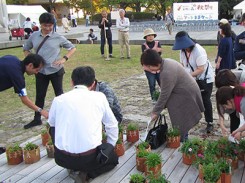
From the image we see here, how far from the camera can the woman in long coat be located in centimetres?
351

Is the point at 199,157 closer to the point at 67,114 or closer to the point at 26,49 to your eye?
the point at 67,114

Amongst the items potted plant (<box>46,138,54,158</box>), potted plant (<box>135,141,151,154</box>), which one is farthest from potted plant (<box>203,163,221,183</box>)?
potted plant (<box>46,138,54,158</box>)

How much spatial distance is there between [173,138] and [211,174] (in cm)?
111

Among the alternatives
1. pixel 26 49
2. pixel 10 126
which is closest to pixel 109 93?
pixel 26 49

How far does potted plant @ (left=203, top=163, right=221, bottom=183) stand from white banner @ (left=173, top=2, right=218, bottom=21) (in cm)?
1852

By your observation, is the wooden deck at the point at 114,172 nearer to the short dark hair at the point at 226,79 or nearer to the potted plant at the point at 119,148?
the potted plant at the point at 119,148

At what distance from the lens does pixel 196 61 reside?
4223 millimetres

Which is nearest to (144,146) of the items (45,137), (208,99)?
(45,137)

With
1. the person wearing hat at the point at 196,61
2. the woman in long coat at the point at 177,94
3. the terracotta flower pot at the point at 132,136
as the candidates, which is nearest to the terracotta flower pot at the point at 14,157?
the terracotta flower pot at the point at 132,136

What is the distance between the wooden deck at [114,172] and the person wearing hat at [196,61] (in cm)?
110

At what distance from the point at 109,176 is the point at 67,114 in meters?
0.96

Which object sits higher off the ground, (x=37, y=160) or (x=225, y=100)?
(x=225, y=100)

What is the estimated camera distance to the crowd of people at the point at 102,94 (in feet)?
8.63

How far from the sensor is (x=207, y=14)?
20344mm
